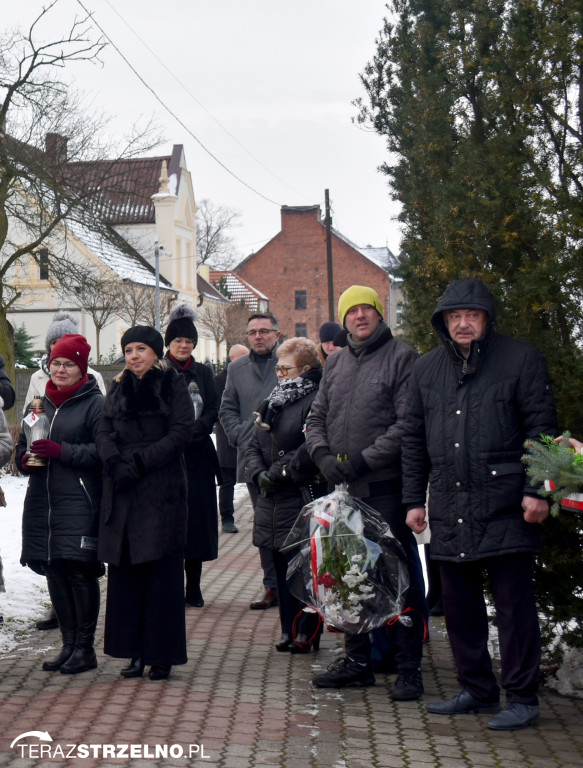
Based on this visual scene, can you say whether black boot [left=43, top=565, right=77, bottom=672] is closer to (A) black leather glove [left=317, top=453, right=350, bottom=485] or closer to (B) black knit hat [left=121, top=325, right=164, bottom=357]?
(B) black knit hat [left=121, top=325, right=164, bottom=357]

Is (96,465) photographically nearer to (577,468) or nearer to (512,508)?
(512,508)

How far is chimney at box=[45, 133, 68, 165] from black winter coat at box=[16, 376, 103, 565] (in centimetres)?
1748

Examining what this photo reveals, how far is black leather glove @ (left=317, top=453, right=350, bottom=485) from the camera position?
18.8ft

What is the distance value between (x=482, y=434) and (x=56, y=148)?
19313 millimetres

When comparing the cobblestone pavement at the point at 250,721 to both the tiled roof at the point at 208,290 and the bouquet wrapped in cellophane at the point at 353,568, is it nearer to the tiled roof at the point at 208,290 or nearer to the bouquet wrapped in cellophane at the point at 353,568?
the bouquet wrapped in cellophane at the point at 353,568

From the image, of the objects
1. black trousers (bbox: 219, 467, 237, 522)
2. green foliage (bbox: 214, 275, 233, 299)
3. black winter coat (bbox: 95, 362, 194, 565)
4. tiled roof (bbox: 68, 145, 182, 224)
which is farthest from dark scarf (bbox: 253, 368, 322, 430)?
green foliage (bbox: 214, 275, 233, 299)

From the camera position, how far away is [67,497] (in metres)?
6.18

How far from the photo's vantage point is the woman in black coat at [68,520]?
611 centimetres

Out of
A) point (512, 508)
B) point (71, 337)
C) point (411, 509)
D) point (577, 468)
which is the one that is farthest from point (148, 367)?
point (577, 468)

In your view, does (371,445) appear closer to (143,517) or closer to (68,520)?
(143,517)

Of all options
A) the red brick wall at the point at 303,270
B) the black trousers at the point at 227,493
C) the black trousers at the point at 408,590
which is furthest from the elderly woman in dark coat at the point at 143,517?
the red brick wall at the point at 303,270

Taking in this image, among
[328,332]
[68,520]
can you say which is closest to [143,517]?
[68,520]

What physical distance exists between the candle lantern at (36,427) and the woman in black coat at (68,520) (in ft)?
0.12

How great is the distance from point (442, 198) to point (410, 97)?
1.17 m
